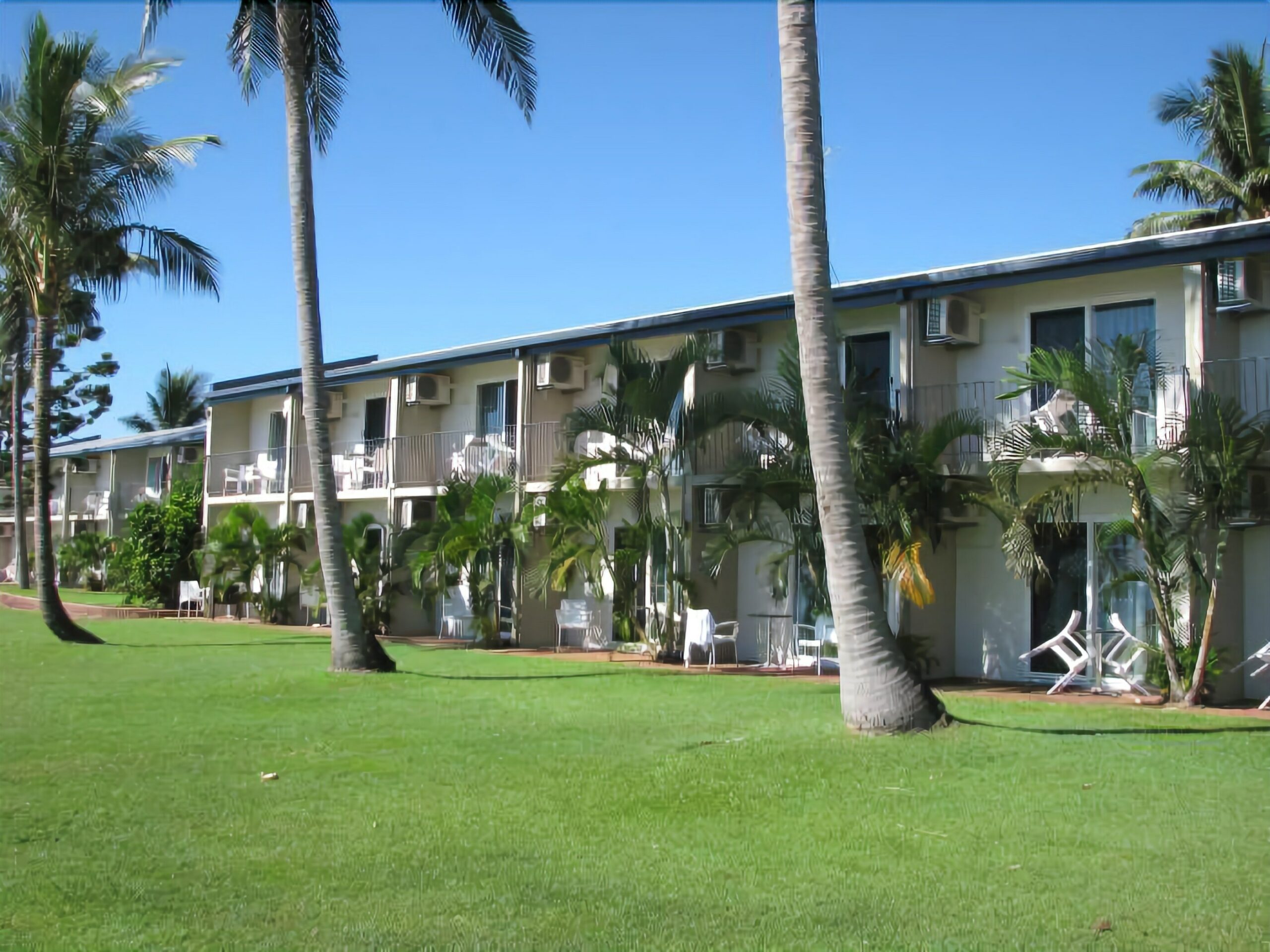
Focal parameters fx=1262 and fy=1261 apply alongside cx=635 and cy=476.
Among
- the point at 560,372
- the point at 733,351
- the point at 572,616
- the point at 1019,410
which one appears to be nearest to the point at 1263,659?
the point at 1019,410

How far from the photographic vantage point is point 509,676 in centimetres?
1566

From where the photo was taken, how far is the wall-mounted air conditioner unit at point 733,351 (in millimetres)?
18547

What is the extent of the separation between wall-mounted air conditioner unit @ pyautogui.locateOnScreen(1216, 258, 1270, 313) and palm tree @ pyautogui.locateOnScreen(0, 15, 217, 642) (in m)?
15.2

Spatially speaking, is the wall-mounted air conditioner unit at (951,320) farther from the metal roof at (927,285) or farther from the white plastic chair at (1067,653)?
the white plastic chair at (1067,653)

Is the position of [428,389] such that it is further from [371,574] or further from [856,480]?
[856,480]

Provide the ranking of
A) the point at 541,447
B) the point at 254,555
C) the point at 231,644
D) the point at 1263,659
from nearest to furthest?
1. the point at 1263,659
2. the point at 231,644
3. the point at 541,447
4. the point at 254,555

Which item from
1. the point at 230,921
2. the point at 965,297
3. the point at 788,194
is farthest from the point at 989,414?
the point at 230,921

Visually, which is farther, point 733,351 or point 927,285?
point 733,351

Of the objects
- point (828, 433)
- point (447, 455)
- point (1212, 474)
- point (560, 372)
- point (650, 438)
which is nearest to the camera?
point (828, 433)

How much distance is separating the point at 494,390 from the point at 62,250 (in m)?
7.77

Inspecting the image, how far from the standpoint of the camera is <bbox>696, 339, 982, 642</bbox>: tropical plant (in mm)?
14648

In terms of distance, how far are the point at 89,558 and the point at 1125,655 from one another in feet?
114

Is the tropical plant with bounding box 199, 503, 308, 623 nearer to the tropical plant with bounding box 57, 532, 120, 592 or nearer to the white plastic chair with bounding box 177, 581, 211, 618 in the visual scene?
the white plastic chair with bounding box 177, 581, 211, 618

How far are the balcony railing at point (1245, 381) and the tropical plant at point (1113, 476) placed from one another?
559mm
